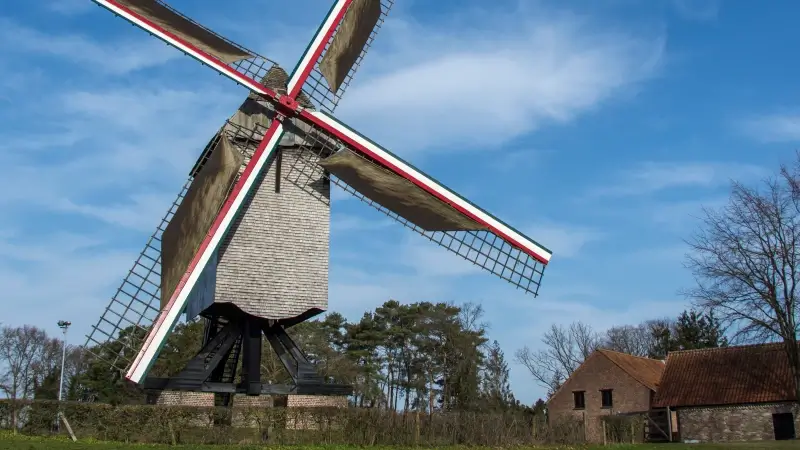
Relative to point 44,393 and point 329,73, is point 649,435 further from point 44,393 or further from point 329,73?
point 44,393

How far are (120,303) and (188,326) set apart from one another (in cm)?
2579

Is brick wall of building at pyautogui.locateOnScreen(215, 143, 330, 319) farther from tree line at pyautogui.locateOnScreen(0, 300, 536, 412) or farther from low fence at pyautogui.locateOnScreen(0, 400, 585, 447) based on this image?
tree line at pyautogui.locateOnScreen(0, 300, 536, 412)

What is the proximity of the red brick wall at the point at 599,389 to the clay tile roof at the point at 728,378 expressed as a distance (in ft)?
3.08

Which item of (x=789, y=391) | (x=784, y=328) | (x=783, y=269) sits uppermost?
(x=783, y=269)

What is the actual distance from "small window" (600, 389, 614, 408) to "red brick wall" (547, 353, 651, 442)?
130 mm

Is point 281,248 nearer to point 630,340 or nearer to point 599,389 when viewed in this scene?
point 599,389

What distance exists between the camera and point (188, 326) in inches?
1590

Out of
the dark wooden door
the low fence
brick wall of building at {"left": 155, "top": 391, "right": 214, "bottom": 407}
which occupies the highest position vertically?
the dark wooden door

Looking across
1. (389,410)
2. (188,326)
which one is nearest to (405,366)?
(188,326)

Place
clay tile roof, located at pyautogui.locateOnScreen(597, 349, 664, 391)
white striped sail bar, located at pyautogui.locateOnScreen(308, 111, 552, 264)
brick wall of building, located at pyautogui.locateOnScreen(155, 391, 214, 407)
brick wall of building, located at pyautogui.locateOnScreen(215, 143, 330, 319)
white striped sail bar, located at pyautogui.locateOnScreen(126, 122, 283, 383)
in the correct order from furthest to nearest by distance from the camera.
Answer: clay tile roof, located at pyautogui.locateOnScreen(597, 349, 664, 391) → white striped sail bar, located at pyautogui.locateOnScreen(308, 111, 552, 264) → brick wall of building, located at pyautogui.locateOnScreen(215, 143, 330, 319) → brick wall of building, located at pyautogui.locateOnScreen(155, 391, 214, 407) → white striped sail bar, located at pyautogui.locateOnScreen(126, 122, 283, 383)

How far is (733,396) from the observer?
30578 millimetres

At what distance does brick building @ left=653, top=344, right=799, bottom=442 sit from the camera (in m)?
29.5

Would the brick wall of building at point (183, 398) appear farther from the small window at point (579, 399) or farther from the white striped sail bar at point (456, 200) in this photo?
the small window at point (579, 399)

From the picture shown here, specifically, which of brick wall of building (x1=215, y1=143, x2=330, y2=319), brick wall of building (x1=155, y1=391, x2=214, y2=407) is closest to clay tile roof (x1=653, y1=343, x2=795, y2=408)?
brick wall of building (x1=215, y1=143, x2=330, y2=319)
